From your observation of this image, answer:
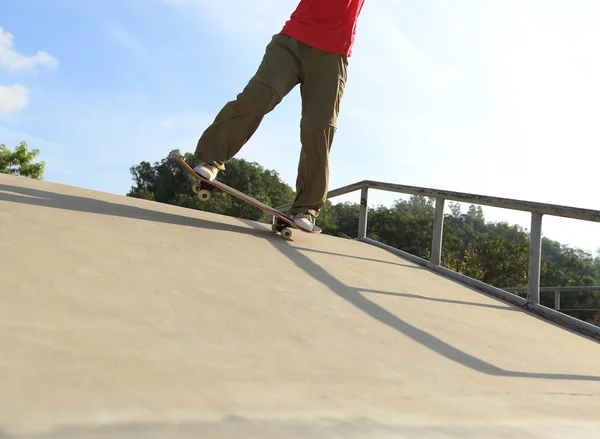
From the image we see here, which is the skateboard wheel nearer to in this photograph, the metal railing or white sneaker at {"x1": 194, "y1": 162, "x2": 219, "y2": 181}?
white sneaker at {"x1": 194, "y1": 162, "x2": 219, "y2": 181}

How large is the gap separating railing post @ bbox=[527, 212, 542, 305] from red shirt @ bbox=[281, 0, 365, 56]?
5.46 feet

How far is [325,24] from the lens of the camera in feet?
11.7

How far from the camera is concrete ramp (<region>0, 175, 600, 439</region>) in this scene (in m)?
1.05

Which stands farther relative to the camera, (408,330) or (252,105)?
(252,105)

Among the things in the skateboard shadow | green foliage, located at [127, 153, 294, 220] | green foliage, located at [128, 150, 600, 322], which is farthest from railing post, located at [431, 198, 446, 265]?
green foliage, located at [127, 153, 294, 220]

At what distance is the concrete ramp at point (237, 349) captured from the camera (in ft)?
3.46

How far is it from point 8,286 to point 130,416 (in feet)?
2.69

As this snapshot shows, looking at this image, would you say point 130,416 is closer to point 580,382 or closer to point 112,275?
point 112,275

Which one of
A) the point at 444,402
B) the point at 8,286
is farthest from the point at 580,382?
the point at 8,286

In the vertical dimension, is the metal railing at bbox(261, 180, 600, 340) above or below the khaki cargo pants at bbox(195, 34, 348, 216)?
below

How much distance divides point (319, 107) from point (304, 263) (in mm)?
1112

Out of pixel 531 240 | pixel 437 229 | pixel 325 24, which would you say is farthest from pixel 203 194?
pixel 531 240

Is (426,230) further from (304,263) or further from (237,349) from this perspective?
(237,349)

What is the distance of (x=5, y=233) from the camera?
84.7 inches
